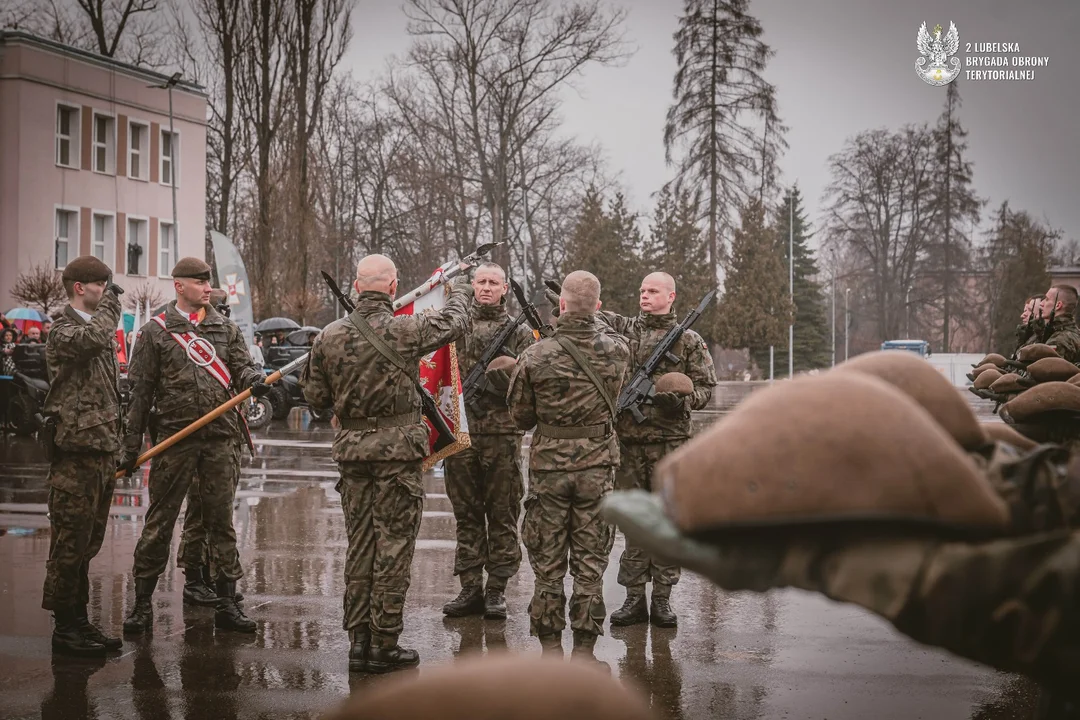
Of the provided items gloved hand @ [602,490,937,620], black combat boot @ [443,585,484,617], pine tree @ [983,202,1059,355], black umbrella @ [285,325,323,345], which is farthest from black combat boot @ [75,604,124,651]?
pine tree @ [983,202,1059,355]

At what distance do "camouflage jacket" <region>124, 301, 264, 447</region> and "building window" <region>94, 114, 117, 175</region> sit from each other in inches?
1405

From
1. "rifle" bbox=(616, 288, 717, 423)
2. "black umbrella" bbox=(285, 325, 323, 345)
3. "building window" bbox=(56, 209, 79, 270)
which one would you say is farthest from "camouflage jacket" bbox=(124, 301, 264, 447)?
"building window" bbox=(56, 209, 79, 270)

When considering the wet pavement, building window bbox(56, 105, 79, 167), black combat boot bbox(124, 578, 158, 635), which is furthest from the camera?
building window bbox(56, 105, 79, 167)

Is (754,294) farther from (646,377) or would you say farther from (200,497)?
(200,497)

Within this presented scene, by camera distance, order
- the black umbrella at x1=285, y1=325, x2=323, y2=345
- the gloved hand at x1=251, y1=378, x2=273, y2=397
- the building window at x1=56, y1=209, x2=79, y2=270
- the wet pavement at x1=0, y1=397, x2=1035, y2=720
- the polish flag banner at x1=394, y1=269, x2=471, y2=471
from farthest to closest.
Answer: the building window at x1=56, y1=209, x2=79, y2=270, the black umbrella at x1=285, y1=325, x2=323, y2=345, the polish flag banner at x1=394, y1=269, x2=471, y2=471, the gloved hand at x1=251, y1=378, x2=273, y2=397, the wet pavement at x1=0, y1=397, x2=1035, y2=720

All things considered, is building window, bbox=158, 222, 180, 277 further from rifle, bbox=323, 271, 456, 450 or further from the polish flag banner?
rifle, bbox=323, 271, 456, 450

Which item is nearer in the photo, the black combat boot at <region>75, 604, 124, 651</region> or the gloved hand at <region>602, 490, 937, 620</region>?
the gloved hand at <region>602, 490, 937, 620</region>

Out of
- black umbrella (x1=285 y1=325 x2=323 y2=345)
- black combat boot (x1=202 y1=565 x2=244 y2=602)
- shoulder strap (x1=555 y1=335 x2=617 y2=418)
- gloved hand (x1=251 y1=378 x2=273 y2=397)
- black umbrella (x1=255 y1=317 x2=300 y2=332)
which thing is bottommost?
black combat boot (x1=202 y1=565 x2=244 y2=602)

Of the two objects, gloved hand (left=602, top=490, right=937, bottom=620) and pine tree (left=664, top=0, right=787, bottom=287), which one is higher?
pine tree (left=664, top=0, right=787, bottom=287)

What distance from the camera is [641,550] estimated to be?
278 inches

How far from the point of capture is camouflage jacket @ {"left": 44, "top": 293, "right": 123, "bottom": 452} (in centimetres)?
627

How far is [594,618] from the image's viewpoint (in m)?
6.09

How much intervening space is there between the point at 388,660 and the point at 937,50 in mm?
33087

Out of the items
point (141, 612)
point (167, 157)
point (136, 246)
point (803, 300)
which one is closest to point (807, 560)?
point (141, 612)
